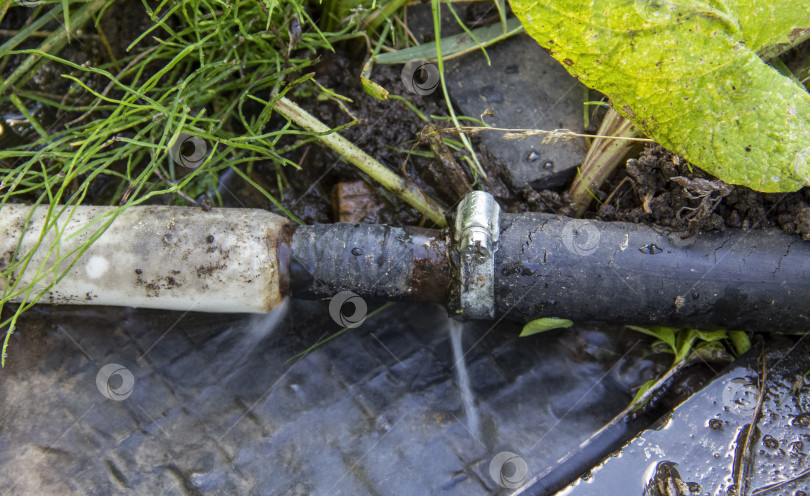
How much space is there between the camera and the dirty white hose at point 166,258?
1994mm

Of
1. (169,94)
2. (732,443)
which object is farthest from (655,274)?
(169,94)

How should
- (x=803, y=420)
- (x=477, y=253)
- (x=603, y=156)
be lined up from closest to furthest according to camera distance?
(x=477, y=253) < (x=803, y=420) < (x=603, y=156)

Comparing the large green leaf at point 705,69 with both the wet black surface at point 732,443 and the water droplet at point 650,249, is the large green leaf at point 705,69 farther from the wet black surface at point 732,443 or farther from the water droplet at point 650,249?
the wet black surface at point 732,443

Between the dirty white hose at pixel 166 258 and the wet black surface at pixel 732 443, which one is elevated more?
the dirty white hose at pixel 166 258

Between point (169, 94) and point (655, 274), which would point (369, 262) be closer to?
point (655, 274)

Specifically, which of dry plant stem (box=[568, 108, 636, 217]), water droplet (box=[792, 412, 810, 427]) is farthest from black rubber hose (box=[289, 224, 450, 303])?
water droplet (box=[792, 412, 810, 427])

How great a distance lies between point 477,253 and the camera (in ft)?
6.39

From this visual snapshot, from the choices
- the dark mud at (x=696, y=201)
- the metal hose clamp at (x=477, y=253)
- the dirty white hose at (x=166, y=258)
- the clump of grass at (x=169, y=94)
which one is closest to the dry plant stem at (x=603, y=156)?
the dark mud at (x=696, y=201)

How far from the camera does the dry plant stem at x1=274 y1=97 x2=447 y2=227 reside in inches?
89.9

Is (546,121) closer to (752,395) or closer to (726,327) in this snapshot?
(726,327)

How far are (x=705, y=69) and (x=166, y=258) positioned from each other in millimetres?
1719

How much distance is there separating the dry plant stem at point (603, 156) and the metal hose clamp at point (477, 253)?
16.8 inches

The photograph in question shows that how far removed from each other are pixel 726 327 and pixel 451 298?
92 centimetres

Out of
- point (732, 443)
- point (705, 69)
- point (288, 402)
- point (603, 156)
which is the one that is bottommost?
point (288, 402)
